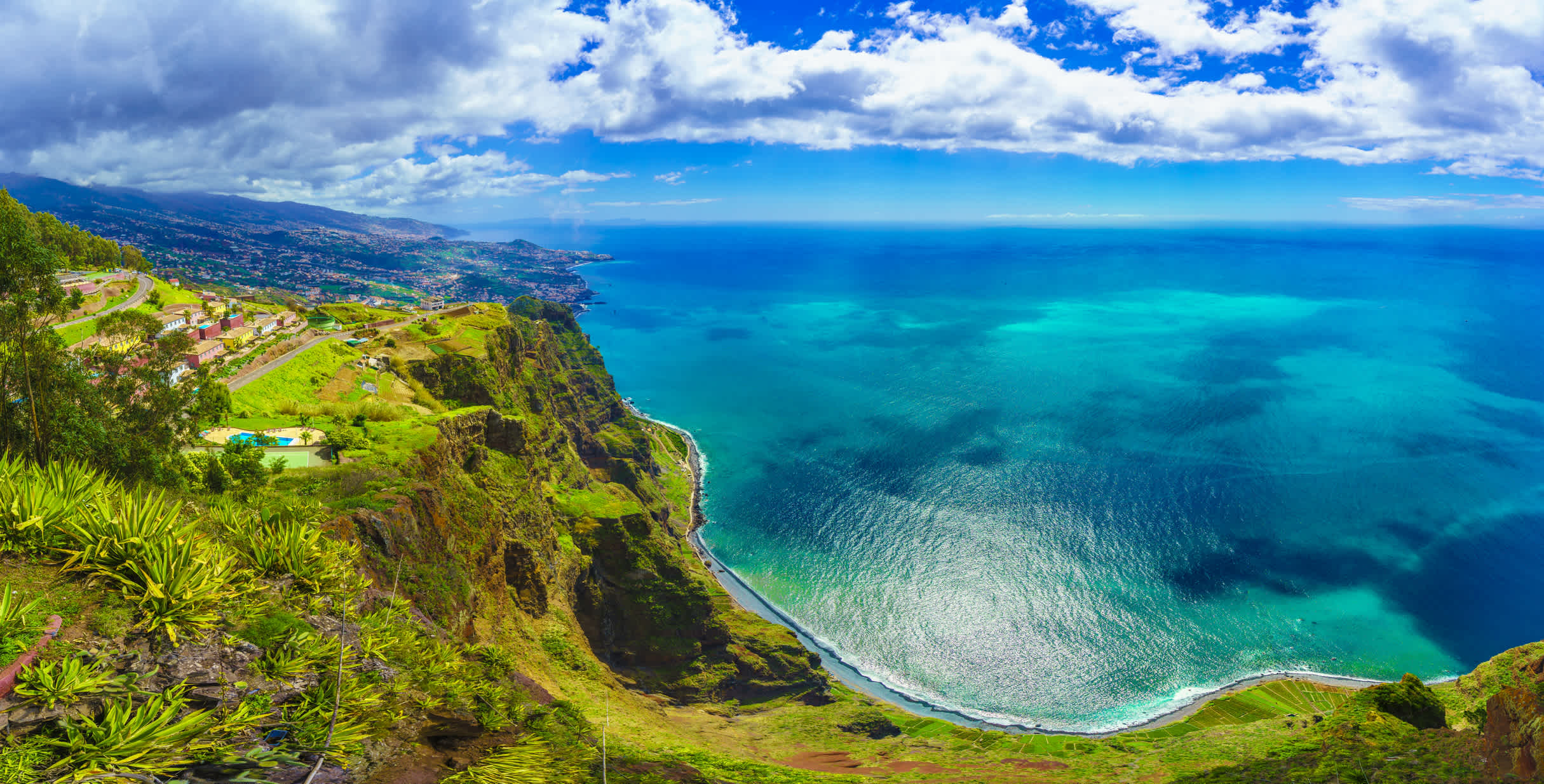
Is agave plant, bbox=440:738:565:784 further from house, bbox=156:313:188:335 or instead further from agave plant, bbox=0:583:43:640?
house, bbox=156:313:188:335

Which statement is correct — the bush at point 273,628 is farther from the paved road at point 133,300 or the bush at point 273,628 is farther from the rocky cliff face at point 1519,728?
the paved road at point 133,300

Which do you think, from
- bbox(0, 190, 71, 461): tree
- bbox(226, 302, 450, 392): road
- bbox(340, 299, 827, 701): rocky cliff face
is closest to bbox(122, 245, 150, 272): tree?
bbox(226, 302, 450, 392): road

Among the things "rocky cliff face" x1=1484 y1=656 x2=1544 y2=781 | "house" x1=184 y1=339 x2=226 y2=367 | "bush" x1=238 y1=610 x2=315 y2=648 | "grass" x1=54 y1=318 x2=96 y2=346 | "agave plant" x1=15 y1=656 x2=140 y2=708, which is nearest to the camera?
"agave plant" x1=15 y1=656 x2=140 y2=708

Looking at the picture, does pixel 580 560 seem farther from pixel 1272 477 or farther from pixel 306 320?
pixel 1272 477

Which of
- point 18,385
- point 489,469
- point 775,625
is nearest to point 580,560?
point 489,469

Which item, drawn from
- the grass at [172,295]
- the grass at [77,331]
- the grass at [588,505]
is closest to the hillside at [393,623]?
the grass at [588,505]
